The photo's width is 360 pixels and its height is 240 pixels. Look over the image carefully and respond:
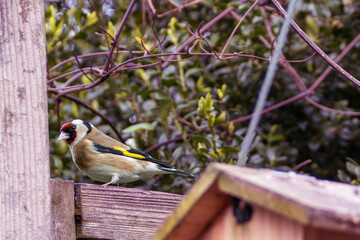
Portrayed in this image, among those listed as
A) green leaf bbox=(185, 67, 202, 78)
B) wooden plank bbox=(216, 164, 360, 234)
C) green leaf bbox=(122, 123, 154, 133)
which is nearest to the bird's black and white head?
green leaf bbox=(122, 123, 154, 133)

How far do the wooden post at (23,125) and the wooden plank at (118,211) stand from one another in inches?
4.8

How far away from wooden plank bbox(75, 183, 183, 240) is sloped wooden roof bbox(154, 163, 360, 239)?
40 cm

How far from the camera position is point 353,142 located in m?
3.78

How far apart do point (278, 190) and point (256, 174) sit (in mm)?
162

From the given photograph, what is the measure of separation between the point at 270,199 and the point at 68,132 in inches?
84.9

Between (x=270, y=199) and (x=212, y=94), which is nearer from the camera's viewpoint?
(x=270, y=199)

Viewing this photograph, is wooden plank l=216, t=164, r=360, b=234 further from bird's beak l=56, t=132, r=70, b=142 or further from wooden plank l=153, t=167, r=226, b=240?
bird's beak l=56, t=132, r=70, b=142

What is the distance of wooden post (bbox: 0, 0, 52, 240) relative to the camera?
1671 mm

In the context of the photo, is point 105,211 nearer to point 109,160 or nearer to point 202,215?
point 202,215

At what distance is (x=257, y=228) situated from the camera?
1280 mm

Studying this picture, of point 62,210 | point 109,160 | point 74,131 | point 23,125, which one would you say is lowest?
point 109,160

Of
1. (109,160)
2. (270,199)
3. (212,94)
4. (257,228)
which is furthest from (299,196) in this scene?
(212,94)

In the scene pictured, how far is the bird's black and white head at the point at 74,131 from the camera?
309cm

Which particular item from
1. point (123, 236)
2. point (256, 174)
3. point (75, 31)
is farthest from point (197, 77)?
point (256, 174)
